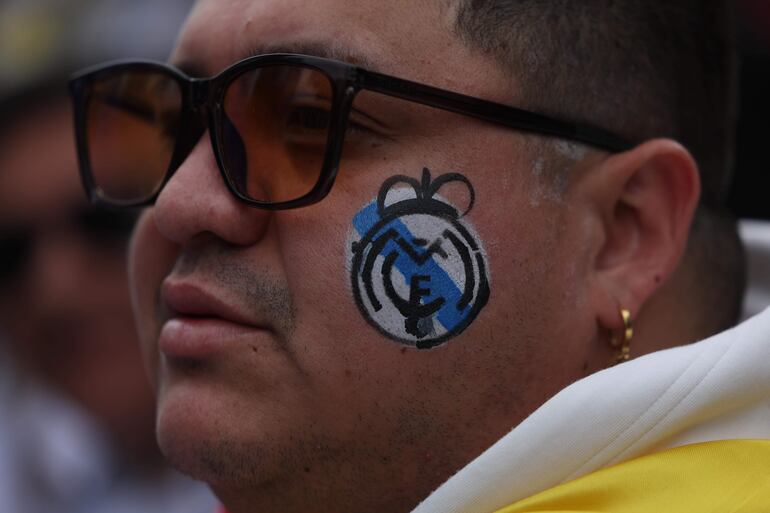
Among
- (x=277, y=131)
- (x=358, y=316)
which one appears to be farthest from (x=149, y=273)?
(x=358, y=316)

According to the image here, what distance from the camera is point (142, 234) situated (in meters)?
2.49

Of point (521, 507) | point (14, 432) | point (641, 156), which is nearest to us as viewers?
point (521, 507)

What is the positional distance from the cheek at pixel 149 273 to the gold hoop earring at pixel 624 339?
3.42 ft

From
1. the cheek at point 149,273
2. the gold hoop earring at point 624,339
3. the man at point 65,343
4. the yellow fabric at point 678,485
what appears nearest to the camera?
the yellow fabric at point 678,485

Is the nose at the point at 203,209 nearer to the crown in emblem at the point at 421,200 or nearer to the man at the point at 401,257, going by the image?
the man at the point at 401,257

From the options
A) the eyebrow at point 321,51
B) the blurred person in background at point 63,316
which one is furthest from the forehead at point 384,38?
the blurred person in background at point 63,316

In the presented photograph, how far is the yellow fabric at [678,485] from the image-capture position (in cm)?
176

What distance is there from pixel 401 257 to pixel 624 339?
561mm

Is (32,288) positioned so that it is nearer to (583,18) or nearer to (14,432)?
(14,432)

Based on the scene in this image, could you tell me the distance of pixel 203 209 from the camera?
214cm

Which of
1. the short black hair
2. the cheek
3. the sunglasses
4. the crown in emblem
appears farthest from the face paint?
the cheek

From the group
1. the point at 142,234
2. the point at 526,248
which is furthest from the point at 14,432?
the point at 526,248

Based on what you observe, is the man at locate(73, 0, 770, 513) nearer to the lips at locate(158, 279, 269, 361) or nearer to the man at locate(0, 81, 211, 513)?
the lips at locate(158, 279, 269, 361)

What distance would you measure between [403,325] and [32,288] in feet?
8.53
